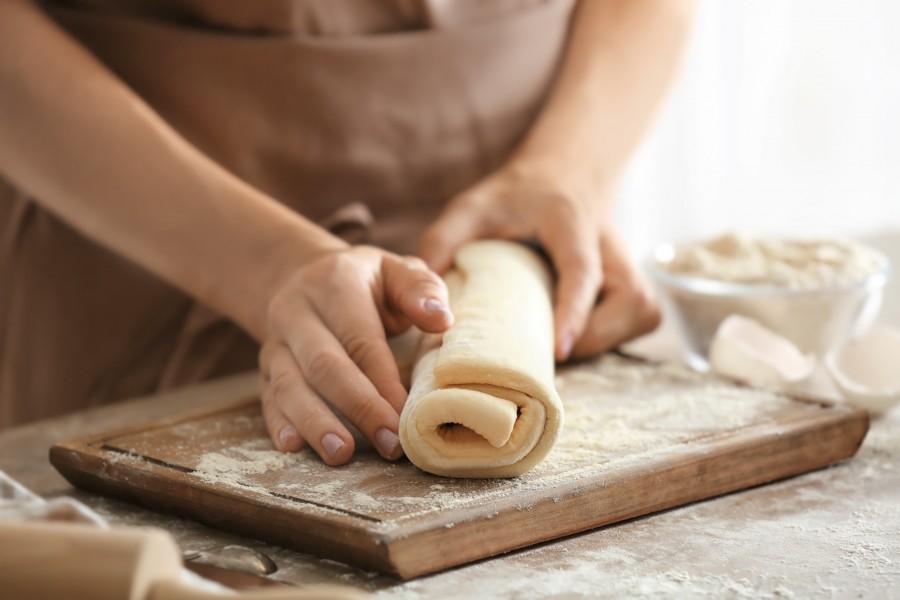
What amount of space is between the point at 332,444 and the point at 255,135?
67 centimetres

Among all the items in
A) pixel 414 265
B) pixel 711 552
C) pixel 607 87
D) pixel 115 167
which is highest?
pixel 607 87

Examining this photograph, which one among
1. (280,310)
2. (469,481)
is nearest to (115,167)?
(280,310)

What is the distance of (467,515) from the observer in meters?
0.88

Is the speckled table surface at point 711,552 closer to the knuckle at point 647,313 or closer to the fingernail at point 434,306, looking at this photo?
the fingernail at point 434,306

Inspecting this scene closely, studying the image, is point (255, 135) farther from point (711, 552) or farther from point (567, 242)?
point (711, 552)

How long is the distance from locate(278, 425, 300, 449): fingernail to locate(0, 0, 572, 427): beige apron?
494 millimetres

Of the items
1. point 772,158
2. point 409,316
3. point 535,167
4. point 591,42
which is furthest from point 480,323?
point 772,158

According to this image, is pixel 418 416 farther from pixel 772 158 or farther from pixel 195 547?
pixel 772 158

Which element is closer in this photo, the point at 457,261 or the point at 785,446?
the point at 785,446

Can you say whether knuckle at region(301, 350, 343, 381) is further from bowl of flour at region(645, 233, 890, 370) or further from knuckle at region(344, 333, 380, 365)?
bowl of flour at region(645, 233, 890, 370)

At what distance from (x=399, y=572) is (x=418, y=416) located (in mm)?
160

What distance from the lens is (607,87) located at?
1.69 metres

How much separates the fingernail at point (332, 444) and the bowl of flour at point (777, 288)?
0.60m

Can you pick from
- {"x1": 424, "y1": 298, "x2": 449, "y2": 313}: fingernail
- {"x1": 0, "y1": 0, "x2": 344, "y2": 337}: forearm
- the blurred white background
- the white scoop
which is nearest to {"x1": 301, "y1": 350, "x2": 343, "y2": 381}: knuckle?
{"x1": 424, "y1": 298, "x2": 449, "y2": 313}: fingernail
